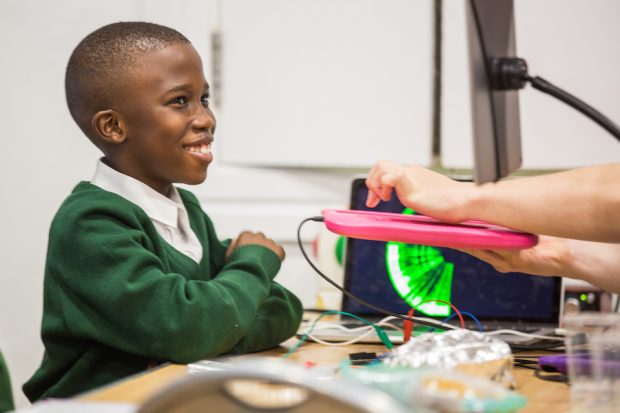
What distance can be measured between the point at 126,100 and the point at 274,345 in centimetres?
43

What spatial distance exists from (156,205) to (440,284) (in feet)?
1.97

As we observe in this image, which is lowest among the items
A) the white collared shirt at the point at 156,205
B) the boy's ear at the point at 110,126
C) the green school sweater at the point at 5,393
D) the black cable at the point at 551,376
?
the green school sweater at the point at 5,393

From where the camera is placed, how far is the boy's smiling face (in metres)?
1.14

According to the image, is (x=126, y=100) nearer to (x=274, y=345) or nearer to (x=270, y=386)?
(x=274, y=345)

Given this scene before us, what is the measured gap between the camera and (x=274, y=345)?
47.1 inches

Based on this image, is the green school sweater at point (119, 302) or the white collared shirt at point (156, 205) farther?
the white collared shirt at point (156, 205)

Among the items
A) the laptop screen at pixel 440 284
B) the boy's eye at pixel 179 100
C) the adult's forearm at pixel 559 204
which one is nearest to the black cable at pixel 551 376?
the adult's forearm at pixel 559 204

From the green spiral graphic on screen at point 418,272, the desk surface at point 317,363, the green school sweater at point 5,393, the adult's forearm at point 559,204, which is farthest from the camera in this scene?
the green spiral graphic on screen at point 418,272

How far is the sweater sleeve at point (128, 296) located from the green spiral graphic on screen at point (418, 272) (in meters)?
0.51

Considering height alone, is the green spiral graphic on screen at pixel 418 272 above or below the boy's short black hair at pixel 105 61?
below

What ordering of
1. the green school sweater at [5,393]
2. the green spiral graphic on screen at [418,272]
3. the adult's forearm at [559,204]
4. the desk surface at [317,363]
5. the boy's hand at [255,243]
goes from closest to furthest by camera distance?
the desk surface at [317,363]
the adult's forearm at [559,204]
the green school sweater at [5,393]
the boy's hand at [255,243]
the green spiral graphic on screen at [418,272]

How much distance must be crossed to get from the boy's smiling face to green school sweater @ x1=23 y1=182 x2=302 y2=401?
9 centimetres

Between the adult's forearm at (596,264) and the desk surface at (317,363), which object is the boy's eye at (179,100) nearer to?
the desk surface at (317,363)

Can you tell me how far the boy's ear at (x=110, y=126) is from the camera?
1.15 m
